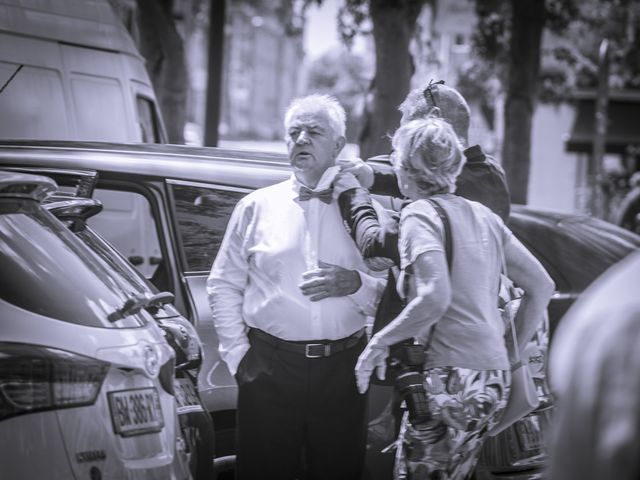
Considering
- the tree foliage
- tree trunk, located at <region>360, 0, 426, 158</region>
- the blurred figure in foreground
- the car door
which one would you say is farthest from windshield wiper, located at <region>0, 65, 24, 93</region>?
the tree foliage

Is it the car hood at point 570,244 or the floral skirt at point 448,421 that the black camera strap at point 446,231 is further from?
the car hood at point 570,244

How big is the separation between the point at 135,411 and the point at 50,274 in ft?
1.47

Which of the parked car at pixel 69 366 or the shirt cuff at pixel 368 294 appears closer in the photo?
the parked car at pixel 69 366

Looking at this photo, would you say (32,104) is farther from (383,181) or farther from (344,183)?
(344,183)

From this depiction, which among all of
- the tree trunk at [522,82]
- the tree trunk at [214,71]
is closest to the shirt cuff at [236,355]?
the tree trunk at [214,71]

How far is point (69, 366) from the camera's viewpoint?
301 cm

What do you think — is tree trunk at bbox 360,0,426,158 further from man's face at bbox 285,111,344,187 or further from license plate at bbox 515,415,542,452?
man's face at bbox 285,111,344,187

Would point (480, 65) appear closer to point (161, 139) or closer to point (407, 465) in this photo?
point (161, 139)

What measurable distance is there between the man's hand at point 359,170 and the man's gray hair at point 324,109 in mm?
122

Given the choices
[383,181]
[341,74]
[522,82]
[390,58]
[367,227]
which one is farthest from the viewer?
[341,74]

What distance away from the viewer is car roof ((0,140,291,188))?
16.1 ft

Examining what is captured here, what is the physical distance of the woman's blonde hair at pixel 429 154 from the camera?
3693 millimetres

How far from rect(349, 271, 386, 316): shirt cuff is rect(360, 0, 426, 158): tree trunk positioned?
7.45 meters

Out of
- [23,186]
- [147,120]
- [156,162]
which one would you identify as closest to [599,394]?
[23,186]
